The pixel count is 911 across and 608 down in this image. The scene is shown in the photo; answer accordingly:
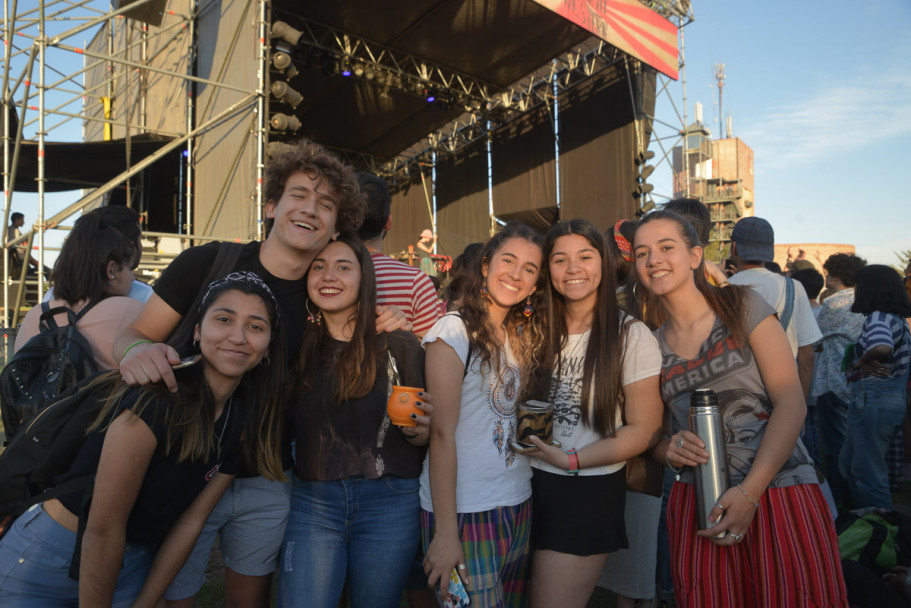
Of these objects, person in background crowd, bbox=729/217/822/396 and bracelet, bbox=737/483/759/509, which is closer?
bracelet, bbox=737/483/759/509

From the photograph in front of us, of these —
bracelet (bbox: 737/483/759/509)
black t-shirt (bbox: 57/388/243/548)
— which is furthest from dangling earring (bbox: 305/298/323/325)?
bracelet (bbox: 737/483/759/509)

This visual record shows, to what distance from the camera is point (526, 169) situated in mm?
14453

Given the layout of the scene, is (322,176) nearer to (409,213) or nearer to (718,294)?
(718,294)

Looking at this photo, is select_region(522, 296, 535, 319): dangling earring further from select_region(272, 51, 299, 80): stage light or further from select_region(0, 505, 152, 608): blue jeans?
select_region(272, 51, 299, 80): stage light

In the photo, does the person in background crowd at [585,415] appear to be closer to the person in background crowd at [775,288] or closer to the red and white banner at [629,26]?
the person in background crowd at [775,288]

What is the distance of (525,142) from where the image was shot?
47.1 ft

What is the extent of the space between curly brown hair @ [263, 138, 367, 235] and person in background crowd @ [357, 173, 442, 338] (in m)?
0.40

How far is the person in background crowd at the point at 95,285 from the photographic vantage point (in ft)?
7.29

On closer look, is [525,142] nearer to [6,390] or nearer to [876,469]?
[876,469]

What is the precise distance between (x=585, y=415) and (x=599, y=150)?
1148cm

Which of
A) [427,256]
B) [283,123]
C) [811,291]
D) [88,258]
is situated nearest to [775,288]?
[811,291]

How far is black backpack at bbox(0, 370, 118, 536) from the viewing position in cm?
165

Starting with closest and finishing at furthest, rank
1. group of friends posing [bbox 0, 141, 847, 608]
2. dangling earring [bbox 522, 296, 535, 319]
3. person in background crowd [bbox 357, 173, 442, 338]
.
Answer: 1. group of friends posing [bbox 0, 141, 847, 608]
2. dangling earring [bbox 522, 296, 535, 319]
3. person in background crowd [bbox 357, 173, 442, 338]

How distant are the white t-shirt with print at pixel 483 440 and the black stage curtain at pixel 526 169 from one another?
12.4 m
